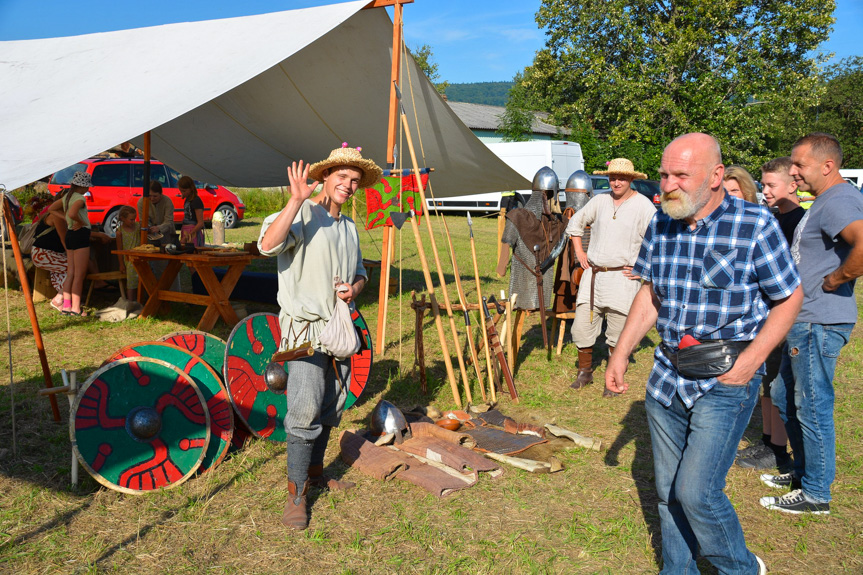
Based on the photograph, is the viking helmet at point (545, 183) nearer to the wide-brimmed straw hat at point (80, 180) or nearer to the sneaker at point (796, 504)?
the sneaker at point (796, 504)

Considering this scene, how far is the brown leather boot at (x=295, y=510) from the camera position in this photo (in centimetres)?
290

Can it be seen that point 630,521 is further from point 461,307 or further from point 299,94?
point 299,94

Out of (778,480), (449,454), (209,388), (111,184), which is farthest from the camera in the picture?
(111,184)

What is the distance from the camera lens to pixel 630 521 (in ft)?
9.91

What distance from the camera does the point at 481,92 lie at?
17238 cm

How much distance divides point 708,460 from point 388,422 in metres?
2.10

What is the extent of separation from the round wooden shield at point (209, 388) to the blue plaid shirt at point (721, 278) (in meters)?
2.27

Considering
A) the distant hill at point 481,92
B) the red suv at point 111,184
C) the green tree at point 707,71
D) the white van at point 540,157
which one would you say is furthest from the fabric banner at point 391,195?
the distant hill at point 481,92

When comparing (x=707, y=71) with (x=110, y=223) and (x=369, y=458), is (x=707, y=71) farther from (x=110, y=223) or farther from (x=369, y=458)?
(x=369, y=458)

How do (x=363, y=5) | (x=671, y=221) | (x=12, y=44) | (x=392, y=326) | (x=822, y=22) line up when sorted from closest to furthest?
(x=671, y=221) → (x=363, y=5) → (x=12, y=44) → (x=392, y=326) → (x=822, y=22)

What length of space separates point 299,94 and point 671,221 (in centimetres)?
457

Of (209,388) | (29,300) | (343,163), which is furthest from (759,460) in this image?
(29,300)

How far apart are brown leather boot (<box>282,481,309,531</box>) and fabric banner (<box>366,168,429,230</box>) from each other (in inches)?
102

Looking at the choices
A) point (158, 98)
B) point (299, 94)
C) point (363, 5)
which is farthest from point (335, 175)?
point (299, 94)
